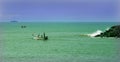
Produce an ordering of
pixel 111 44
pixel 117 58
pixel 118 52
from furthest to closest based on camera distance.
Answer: pixel 111 44
pixel 118 52
pixel 117 58

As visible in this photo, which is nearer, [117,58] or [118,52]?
[117,58]

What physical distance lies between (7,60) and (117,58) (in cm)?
360

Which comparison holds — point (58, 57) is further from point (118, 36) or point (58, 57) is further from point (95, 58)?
point (118, 36)

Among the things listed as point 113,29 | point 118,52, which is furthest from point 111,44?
point 118,52

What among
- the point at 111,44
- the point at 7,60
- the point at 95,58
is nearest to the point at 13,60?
the point at 7,60

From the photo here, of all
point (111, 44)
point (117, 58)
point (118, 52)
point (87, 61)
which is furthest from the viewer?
point (111, 44)

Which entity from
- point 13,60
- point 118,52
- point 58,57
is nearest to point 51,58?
point 58,57

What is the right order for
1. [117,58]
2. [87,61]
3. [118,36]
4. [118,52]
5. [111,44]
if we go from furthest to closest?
[118,36] → [111,44] → [118,52] → [117,58] → [87,61]

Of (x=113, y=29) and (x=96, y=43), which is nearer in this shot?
(x=96, y=43)

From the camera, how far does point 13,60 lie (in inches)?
593

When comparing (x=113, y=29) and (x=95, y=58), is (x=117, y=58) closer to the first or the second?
(x=95, y=58)

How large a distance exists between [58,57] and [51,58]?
0.37m

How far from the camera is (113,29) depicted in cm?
2575

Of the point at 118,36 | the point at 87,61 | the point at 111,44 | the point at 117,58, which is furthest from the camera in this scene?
the point at 118,36
